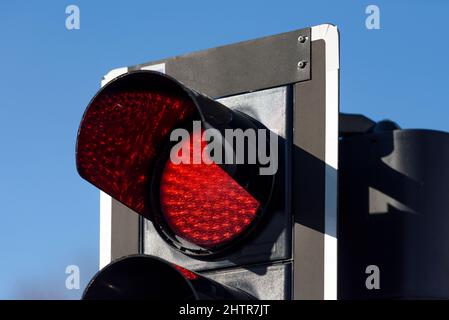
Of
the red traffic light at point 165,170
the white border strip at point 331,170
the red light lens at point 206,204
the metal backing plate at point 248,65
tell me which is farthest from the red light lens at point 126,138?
the white border strip at point 331,170

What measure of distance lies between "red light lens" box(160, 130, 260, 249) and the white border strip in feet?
1.15

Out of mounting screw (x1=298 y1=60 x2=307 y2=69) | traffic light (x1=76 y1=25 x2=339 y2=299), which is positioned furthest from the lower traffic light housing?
mounting screw (x1=298 y1=60 x2=307 y2=69)

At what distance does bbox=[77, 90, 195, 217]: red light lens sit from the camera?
4836 millimetres

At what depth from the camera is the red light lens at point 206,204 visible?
4867mm

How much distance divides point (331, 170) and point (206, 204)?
0.57 metres

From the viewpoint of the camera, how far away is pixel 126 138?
5.04 m

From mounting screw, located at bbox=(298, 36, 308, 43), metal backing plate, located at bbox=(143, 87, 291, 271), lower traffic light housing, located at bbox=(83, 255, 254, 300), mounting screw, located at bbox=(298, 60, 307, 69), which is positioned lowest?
lower traffic light housing, located at bbox=(83, 255, 254, 300)

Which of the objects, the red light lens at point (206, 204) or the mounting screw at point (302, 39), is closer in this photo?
the red light lens at point (206, 204)

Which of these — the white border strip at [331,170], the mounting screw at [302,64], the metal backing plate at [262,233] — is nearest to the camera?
the white border strip at [331,170]

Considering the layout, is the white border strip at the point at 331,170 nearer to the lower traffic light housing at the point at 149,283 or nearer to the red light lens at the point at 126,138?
the lower traffic light housing at the point at 149,283

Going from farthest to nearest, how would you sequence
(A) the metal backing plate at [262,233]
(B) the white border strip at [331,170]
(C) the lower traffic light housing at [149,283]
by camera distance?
(A) the metal backing plate at [262,233], (B) the white border strip at [331,170], (C) the lower traffic light housing at [149,283]

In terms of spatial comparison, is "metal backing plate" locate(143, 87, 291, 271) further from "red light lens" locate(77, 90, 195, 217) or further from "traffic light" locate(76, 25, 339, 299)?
"red light lens" locate(77, 90, 195, 217)
